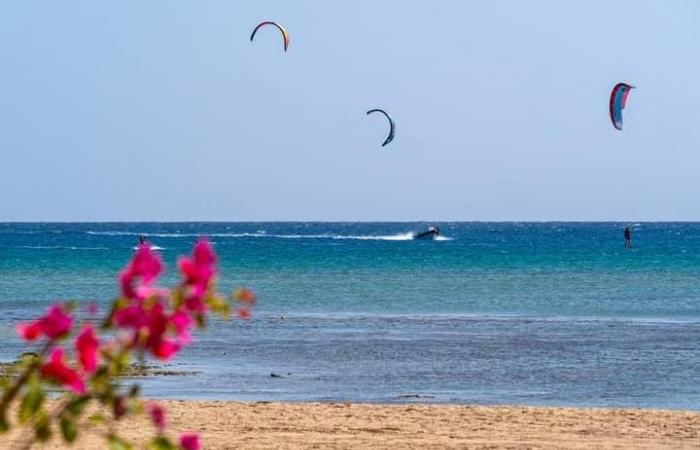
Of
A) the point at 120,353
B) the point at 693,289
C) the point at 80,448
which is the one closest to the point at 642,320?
the point at 693,289

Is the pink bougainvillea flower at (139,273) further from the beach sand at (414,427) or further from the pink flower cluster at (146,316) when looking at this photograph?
the beach sand at (414,427)

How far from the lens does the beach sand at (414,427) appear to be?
11898 mm

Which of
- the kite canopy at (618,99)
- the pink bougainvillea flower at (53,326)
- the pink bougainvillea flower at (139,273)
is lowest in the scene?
the pink bougainvillea flower at (53,326)

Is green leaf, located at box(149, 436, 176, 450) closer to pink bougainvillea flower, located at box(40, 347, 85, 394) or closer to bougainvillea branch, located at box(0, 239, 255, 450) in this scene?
bougainvillea branch, located at box(0, 239, 255, 450)

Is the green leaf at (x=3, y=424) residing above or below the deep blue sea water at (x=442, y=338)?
below

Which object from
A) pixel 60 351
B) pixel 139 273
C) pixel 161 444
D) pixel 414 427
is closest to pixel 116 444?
pixel 161 444

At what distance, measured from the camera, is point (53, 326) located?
2.22 m

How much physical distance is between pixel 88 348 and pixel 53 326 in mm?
90

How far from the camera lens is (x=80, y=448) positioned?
11281 millimetres

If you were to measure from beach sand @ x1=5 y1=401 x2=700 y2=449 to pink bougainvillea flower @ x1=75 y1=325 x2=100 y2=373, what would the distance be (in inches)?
370

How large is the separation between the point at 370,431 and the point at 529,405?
3.18 meters

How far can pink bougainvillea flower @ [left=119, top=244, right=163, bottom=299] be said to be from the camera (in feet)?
7.20

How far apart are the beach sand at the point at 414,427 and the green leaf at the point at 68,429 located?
9285mm

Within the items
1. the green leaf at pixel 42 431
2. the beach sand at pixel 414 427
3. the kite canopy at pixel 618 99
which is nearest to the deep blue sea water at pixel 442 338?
the beach sand at pixel 414 427
